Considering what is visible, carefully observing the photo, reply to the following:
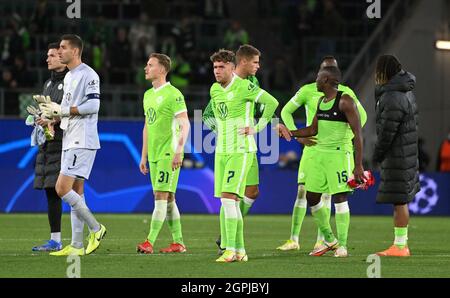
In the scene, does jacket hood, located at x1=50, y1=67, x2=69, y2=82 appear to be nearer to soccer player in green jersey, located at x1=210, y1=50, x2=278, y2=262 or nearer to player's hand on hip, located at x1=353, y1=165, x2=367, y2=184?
soccer player in green jersey, located at x1=210, y1=50, x2=278, y2=262

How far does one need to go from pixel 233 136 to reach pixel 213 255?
160 centimetres

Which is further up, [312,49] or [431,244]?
[312,49]

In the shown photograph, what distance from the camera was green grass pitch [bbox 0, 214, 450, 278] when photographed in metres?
11.1

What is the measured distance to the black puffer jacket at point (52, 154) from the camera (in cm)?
1360

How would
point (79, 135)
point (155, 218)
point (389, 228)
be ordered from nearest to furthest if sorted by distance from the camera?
point (79, 135)
point (155, 218)
point (389, 228)

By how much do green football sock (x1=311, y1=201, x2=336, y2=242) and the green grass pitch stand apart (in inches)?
9.5

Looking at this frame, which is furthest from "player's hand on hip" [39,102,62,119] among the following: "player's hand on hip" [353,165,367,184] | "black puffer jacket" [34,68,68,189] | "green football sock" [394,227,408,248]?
"green football sock" [394,227,408,248]

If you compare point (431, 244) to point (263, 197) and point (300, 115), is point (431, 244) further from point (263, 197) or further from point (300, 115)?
point (300, 115)

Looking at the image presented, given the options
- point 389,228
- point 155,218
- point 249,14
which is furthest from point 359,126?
point 249,14

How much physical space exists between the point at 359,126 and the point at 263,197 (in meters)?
11.5

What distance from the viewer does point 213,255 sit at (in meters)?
13.0

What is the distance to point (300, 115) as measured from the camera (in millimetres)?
26625

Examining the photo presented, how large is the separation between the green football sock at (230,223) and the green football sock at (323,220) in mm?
1595

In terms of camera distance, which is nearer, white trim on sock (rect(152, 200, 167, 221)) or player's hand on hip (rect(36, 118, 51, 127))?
player's hand on hip (rect(36, 118, 51, 127))
